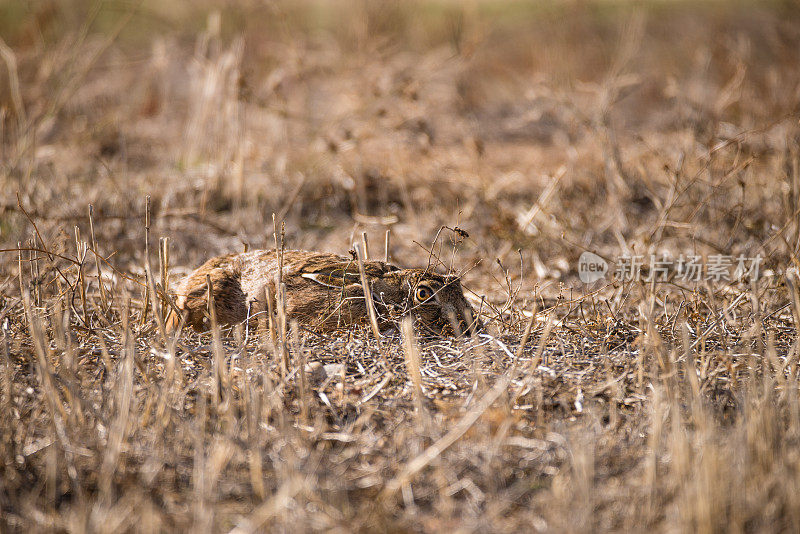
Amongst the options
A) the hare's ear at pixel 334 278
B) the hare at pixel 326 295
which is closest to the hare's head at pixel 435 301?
the hare at pixel 326 295

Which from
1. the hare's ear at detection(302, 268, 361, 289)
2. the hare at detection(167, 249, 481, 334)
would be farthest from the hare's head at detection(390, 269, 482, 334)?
the hare's ear at detection(302, 268, 361, 289)

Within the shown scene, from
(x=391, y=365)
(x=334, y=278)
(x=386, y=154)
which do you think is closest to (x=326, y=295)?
(x=334, y=278)

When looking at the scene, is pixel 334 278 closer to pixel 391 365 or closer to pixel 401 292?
pixel 401 292

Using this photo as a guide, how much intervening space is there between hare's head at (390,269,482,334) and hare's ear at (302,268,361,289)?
0.58ft

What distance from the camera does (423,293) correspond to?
2.63 metres

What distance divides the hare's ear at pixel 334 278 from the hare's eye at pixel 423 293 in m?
0.24

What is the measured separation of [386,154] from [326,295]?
124 inches

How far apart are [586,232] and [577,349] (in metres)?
1.87

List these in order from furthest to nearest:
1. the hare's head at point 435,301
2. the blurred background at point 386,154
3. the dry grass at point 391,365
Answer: the blurred background at point 386,154 < the hare's head at point 435,301 < the dry grass at point 391,365

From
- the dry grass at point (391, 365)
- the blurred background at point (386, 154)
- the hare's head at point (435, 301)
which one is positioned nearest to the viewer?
the dry grass at point (391, 365)

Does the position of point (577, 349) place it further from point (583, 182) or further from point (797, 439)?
point (583, 182)

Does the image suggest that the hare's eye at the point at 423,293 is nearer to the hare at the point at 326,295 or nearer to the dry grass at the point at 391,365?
the hare at the point at 326,295

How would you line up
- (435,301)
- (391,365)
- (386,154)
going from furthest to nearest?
1. (386,154)
2. (435,301)
3. (391,365)

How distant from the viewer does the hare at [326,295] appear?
8.59 feet
